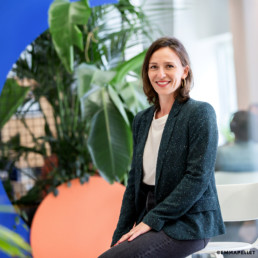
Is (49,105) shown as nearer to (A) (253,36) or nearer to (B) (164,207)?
(A) (253,36)

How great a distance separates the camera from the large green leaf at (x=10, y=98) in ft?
10.5

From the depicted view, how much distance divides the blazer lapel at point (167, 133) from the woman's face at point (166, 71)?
7 cm

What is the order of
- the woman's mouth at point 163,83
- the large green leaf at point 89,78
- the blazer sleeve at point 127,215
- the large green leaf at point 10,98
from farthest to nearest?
the large green leaf at point 10,98, the large green leaf at point 89,78, the blazer sleeve at point 127,215, the woman's mouth at point 163,83

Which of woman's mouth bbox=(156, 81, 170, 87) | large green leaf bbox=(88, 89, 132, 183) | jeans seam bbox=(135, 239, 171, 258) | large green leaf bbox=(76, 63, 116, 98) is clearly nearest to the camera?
jeans seam bbox=(135, 239, 171, 258)

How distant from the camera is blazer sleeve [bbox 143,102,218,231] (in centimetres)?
152

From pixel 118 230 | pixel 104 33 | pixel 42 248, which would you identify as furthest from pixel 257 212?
pixel 104 33

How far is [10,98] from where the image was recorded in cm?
323

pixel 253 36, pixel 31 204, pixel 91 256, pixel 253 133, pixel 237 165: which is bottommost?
pixel 91 256

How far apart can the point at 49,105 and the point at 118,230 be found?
227cm

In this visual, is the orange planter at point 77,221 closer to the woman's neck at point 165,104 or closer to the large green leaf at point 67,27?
the large green leaf at point 67,27

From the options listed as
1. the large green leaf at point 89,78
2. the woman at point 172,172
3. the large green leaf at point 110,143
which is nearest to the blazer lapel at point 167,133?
the woman at point 172,172

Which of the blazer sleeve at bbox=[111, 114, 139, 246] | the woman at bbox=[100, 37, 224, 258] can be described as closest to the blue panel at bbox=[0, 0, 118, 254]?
the blazer sleeve at bbox=[111, 114, 139, 246]

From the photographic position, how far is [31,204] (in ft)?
12.3

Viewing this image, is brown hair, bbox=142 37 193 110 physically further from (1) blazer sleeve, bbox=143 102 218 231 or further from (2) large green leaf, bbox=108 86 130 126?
(2) large green leaf, bbox=108 86 130 126
